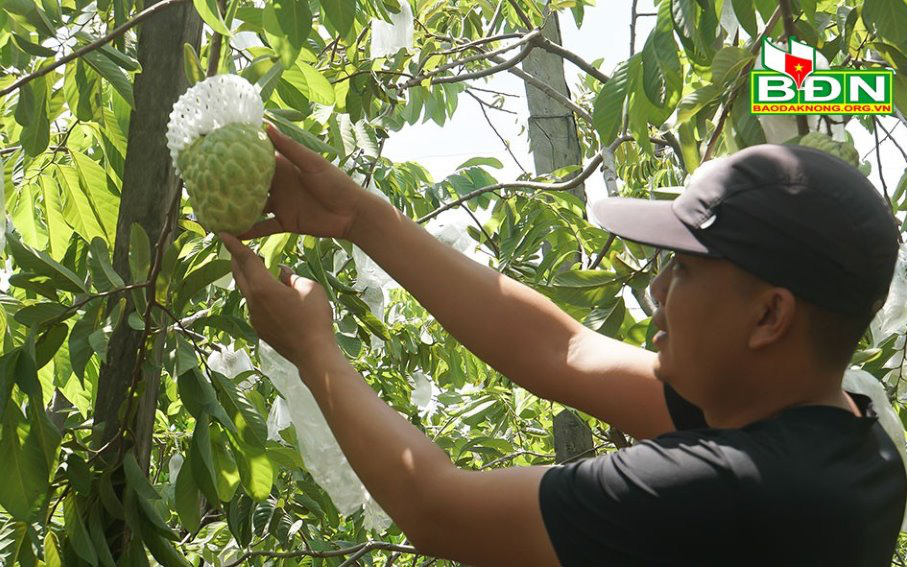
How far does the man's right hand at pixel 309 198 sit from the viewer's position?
4.96 ft

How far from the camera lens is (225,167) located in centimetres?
132

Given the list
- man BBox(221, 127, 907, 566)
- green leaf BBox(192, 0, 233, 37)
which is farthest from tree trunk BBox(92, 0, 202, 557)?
man BBox(221, 127, 907, 566)

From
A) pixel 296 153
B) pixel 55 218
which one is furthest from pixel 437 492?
pixel 55 218

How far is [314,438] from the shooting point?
179 cm

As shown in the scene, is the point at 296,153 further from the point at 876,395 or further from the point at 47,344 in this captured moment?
the point at 876,395

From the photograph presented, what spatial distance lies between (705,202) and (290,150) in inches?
23.4

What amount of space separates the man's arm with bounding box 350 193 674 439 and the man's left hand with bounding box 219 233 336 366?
0.21 metres

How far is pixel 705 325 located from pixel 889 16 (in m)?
0.72

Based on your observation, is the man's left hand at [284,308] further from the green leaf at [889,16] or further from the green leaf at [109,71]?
the green leaf at [889,16]

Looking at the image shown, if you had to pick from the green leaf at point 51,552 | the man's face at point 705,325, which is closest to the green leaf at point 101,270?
the green leaf at point 51,552

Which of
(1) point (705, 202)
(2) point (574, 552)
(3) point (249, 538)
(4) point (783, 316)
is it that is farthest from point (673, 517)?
(3) point (249, 538)

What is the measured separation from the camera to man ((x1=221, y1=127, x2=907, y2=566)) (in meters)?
1.05

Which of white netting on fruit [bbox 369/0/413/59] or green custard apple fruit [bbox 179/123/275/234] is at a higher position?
white netting on fruit [bbox 369/0/413/59]

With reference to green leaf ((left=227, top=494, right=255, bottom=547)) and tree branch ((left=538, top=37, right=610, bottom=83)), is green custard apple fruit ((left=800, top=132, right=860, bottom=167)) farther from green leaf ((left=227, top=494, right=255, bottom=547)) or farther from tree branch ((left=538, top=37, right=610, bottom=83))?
green leaf ((left=227, top=494, right=255, bottom=547))
